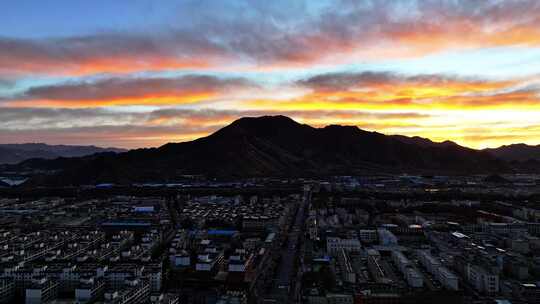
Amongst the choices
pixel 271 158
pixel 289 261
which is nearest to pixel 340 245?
pixel 289 261

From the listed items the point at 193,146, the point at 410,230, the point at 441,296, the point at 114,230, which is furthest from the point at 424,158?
the point at 441,296

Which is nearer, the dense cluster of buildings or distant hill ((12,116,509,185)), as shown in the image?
the dense cluster of buildings

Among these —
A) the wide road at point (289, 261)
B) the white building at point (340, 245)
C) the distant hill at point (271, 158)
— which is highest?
the distant hill at point (271, 158)

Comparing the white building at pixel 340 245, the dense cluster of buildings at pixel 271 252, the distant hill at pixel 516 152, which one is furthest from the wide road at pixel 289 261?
the distant hill at pixel 516 152

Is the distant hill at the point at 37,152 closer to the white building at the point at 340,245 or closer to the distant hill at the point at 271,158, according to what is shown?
the distant hill at the point at 271,158

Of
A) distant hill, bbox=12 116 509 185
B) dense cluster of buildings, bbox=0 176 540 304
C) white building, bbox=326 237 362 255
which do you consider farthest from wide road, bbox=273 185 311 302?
distant hill, bbox=12 116 509 185

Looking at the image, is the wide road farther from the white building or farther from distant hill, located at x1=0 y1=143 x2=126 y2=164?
distant hill, located at x1=0 y1=143 x2=126 y2=164

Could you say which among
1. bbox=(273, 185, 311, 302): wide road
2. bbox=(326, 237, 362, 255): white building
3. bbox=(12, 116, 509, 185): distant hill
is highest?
bbox=(12, 116, 509, 185): distant hill
